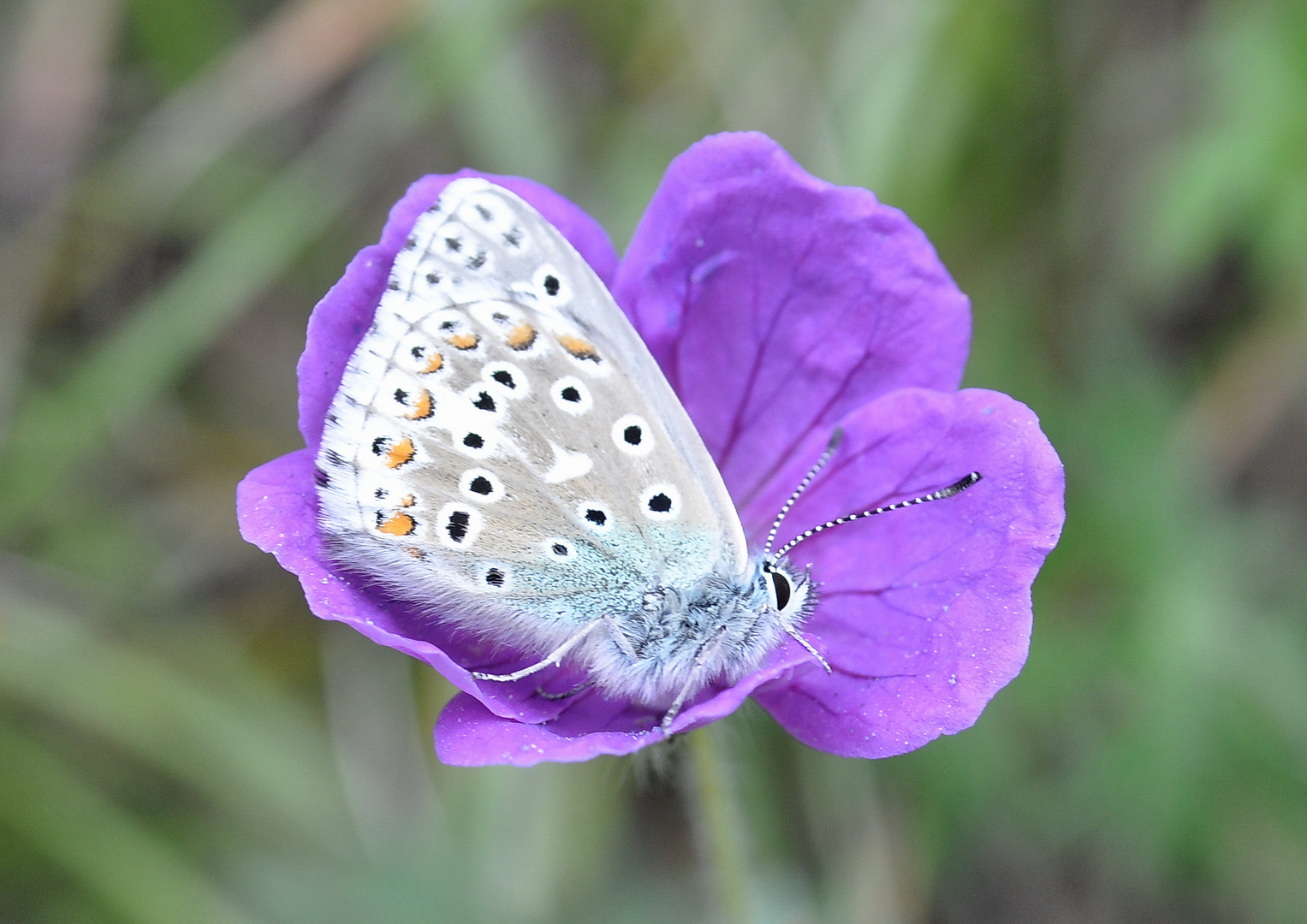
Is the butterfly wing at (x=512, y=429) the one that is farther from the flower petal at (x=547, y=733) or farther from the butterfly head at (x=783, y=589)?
the flower petal at (x=547, y=733)

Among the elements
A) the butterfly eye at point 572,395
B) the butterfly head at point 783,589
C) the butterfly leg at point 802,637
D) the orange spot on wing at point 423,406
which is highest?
the butterfly eye at point 572,395

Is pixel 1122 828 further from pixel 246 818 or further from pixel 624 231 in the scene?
pixel 246 818

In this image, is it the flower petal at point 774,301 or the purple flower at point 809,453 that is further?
the flower petal at point 774,301

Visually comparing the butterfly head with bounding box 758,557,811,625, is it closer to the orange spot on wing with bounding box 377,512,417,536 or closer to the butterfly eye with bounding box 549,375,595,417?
the butterfly eye with bounding box 549,375,595,417

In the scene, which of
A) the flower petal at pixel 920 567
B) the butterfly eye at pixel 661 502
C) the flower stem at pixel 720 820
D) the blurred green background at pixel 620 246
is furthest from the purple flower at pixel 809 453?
the blurred green background at pixel 620 246

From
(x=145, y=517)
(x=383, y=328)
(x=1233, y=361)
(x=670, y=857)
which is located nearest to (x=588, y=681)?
(x=383, y=328)

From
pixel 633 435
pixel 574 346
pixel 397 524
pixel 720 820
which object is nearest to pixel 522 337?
pixel 574 346

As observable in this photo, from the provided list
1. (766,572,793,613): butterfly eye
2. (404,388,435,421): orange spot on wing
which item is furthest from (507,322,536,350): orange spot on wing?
(766,572,793,613): butterfly eye
